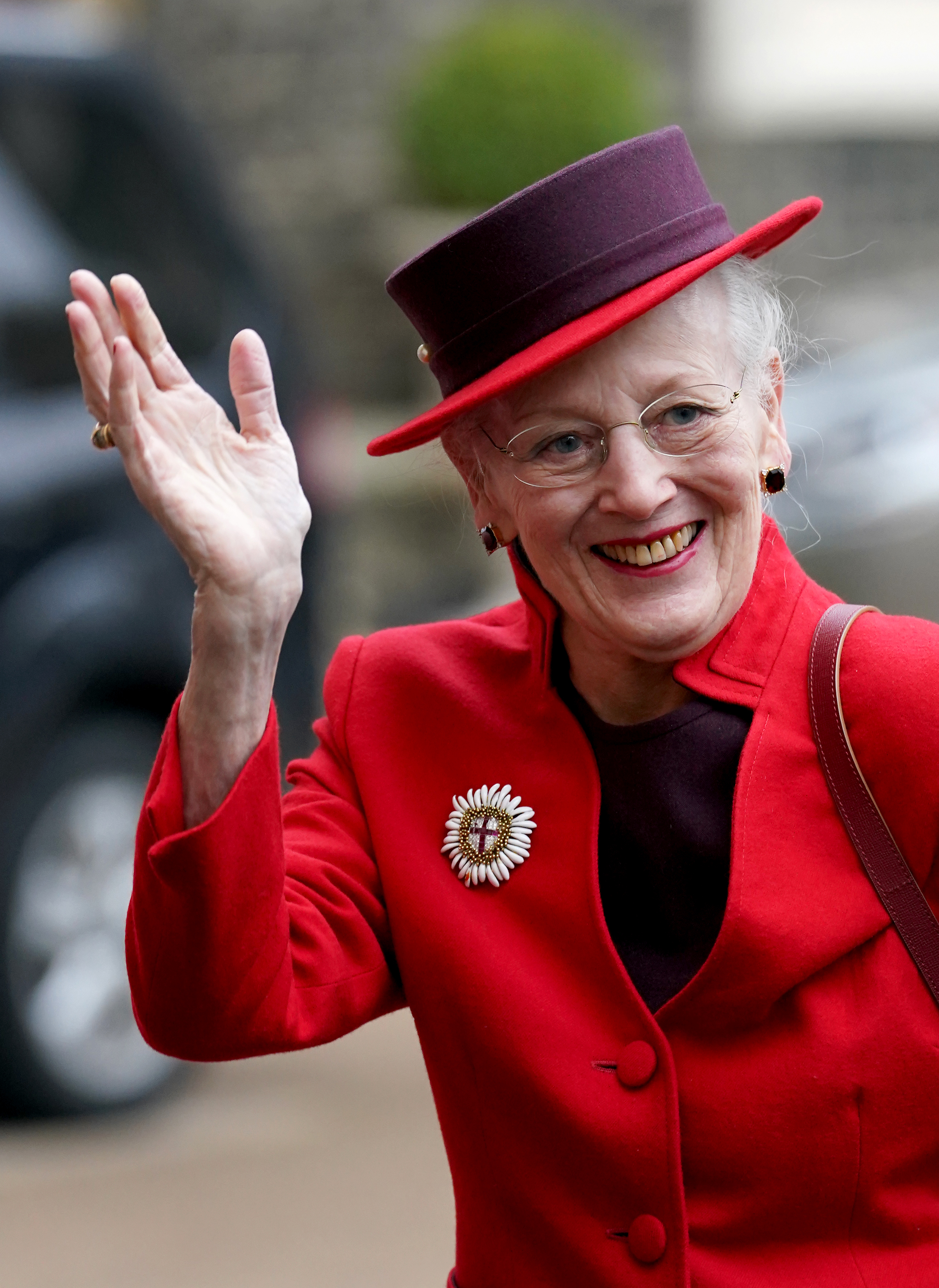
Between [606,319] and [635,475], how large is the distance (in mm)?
163

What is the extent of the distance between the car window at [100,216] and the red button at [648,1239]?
9.36ft

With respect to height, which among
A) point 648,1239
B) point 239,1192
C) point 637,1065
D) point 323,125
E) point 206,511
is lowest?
point 239,1192

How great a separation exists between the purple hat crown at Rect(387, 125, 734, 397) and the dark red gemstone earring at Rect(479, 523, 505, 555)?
0.69 ft

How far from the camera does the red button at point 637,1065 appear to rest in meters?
1.95

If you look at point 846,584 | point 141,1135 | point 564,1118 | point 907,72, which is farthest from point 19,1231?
point 907,72

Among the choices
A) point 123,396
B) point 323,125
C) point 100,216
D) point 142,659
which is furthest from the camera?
point 323,125

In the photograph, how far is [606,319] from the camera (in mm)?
1956

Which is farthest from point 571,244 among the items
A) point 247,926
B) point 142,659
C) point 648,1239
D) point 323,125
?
point 323,125

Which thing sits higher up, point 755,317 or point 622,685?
point 755,317

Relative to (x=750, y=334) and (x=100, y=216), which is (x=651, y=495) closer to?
(x=750, y=334)

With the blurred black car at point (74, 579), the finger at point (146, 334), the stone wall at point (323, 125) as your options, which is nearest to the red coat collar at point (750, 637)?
the finger at point (146, 334)

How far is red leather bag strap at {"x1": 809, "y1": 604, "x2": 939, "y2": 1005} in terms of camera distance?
75.4 inches

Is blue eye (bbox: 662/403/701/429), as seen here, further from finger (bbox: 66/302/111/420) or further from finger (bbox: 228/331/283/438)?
finger (bbox: 66/302/111/420)

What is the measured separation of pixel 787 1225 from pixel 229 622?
0.81 m
